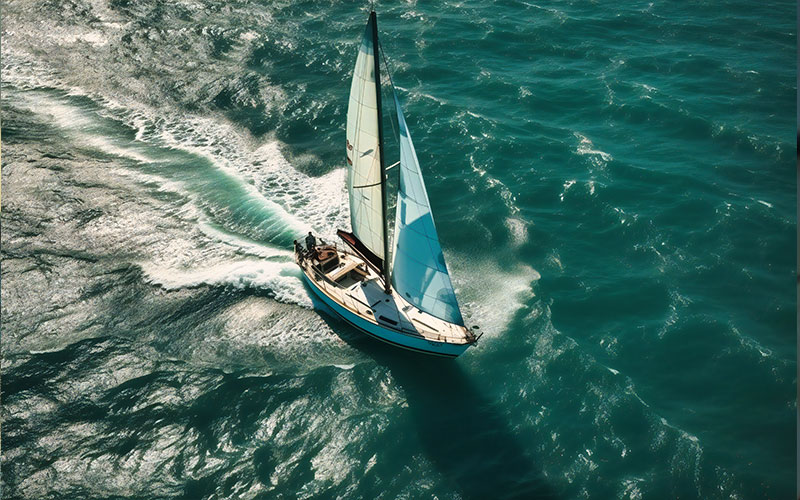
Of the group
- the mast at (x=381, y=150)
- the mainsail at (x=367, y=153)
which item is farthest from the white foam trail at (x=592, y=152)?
the mast at (x=381, y=150)

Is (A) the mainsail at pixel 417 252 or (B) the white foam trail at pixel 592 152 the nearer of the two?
(A) the mainsail at pixel 417 252

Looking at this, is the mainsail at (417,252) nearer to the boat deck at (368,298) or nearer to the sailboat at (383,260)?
the sailboat at (383,260)

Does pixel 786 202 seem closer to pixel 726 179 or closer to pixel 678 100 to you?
pixel 726 179

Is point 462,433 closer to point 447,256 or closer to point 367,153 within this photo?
point 447,256

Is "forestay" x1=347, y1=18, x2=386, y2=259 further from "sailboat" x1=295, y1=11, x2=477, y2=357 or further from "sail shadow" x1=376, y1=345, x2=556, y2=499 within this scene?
"sail shadow" x1=376, y1=345, x2=556, y2=499

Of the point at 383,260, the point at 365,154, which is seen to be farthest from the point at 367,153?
the point at 383,260

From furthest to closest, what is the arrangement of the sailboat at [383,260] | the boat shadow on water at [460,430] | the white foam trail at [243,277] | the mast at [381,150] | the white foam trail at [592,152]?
the white foam trail at [592,152] → the white foam trail at [243,277] → the sailboat at [383,260] → the boat shadow on water at [460,430] → the mast at [381,150]

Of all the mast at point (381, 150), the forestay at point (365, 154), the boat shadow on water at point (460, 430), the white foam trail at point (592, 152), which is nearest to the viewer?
the mast at point (381, 150)

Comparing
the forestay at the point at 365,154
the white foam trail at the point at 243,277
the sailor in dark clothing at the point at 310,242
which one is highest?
the forestay at the point at 365,154
